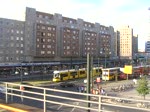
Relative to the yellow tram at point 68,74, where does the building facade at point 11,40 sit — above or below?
above

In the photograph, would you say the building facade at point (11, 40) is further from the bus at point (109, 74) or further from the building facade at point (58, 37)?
the bus at point (109, 74)

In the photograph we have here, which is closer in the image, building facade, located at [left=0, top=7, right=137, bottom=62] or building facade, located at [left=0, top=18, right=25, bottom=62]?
building facade, located at [left=0, top=18, right=25, bottom=62]

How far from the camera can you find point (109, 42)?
170 meters

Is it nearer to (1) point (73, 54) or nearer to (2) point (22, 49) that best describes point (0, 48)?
(2) point (22, 49)

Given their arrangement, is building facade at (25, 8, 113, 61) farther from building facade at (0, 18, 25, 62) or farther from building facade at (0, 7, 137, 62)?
building facade at (0, 18, 25, 62)

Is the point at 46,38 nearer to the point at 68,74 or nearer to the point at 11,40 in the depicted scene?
the point at 11,40

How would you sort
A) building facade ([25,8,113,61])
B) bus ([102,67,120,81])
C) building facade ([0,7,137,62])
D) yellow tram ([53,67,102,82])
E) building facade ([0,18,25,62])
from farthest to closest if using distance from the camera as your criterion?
1. building facade ([25,8,113,61])
2. building facade ([0,7,137,62])
3. building facade ([0,18,25,62])
4. bus ([102,67,120,81])
5. yellow tram ([53,67,102,82])

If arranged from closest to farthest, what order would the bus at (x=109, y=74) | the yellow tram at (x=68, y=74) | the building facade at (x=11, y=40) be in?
the yellow tram at (x=68, y=74)
the bus at (x=109, y=74)
the building facade at (x=11, y=40)

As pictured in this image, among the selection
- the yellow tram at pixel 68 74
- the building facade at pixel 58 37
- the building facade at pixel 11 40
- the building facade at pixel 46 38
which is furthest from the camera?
the building facade at pixel 58 37

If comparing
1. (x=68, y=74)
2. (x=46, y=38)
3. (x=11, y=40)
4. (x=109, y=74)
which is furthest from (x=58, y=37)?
(x=109, y=74)

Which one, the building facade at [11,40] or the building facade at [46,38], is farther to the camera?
the building facade at [46,38]

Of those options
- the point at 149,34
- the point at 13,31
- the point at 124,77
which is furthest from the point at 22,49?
the point at 149,34

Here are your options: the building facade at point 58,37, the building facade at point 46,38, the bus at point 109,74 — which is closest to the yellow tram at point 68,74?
the bus at point 109,74

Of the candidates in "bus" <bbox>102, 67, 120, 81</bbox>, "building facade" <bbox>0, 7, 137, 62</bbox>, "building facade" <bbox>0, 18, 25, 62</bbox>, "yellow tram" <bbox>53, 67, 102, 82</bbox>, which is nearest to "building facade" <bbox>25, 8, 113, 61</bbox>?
"building facade" <bbox>0, 7, 137, 62</bbox>
